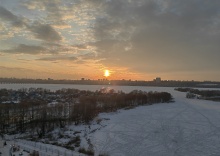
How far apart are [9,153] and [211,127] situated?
28.5 m

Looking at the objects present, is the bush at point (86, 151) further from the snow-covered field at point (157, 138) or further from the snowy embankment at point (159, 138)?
the snowy embankment at point (159, 138)

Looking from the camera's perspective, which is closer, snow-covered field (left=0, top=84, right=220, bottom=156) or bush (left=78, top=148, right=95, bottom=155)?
bush (left=78, top=148, right=95, bottom=155)

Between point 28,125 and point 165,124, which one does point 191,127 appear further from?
point 28,125

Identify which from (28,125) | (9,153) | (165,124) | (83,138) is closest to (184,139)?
(165,124)

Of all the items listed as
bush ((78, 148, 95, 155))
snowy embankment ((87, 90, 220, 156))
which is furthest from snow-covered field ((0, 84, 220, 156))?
bush ((78, 148, 95, 155))

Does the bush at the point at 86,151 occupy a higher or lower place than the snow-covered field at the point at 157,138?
lower

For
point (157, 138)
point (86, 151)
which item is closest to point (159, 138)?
point (157, 138)

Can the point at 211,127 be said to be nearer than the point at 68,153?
No

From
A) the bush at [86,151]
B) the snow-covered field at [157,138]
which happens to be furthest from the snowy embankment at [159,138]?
the bush at [86,151]

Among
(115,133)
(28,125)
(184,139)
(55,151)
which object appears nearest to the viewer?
(55,151)

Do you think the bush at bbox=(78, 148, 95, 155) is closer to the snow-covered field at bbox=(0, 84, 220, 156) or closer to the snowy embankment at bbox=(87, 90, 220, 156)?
the snow-covered field at bbox=(0, 84, 220, 156)

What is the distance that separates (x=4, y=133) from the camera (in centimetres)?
3472

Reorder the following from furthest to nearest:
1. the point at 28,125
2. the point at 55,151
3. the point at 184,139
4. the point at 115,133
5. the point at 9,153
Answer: the point at 28,125, the point at 115,133, the point at 184,139, the point at 55,151, the point at 9,153

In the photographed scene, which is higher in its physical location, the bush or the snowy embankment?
the snowy embankment
